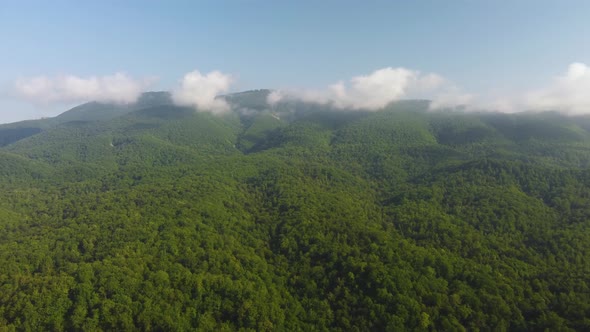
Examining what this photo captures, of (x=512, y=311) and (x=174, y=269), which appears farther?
(x=174, y=269)

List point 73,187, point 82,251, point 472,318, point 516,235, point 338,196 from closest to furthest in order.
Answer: point 472,318 < point 82,251 < point 516,235 < point 338,196 < point 73,187

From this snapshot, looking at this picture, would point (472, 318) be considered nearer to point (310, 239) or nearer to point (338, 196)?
point (310, 239)

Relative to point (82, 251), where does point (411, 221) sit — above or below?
below

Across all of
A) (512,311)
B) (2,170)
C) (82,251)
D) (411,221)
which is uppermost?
(2,170)

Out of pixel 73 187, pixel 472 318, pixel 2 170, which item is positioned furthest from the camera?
pixel 2 170

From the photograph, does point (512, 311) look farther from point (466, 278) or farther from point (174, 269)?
point (174, 269)

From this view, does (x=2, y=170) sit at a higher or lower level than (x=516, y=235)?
higher

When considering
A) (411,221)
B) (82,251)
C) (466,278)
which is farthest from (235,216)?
(466,278)

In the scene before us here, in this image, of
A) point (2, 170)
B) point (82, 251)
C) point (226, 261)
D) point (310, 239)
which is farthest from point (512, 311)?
point (2, 170)

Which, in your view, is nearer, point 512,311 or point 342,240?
point 512,311
